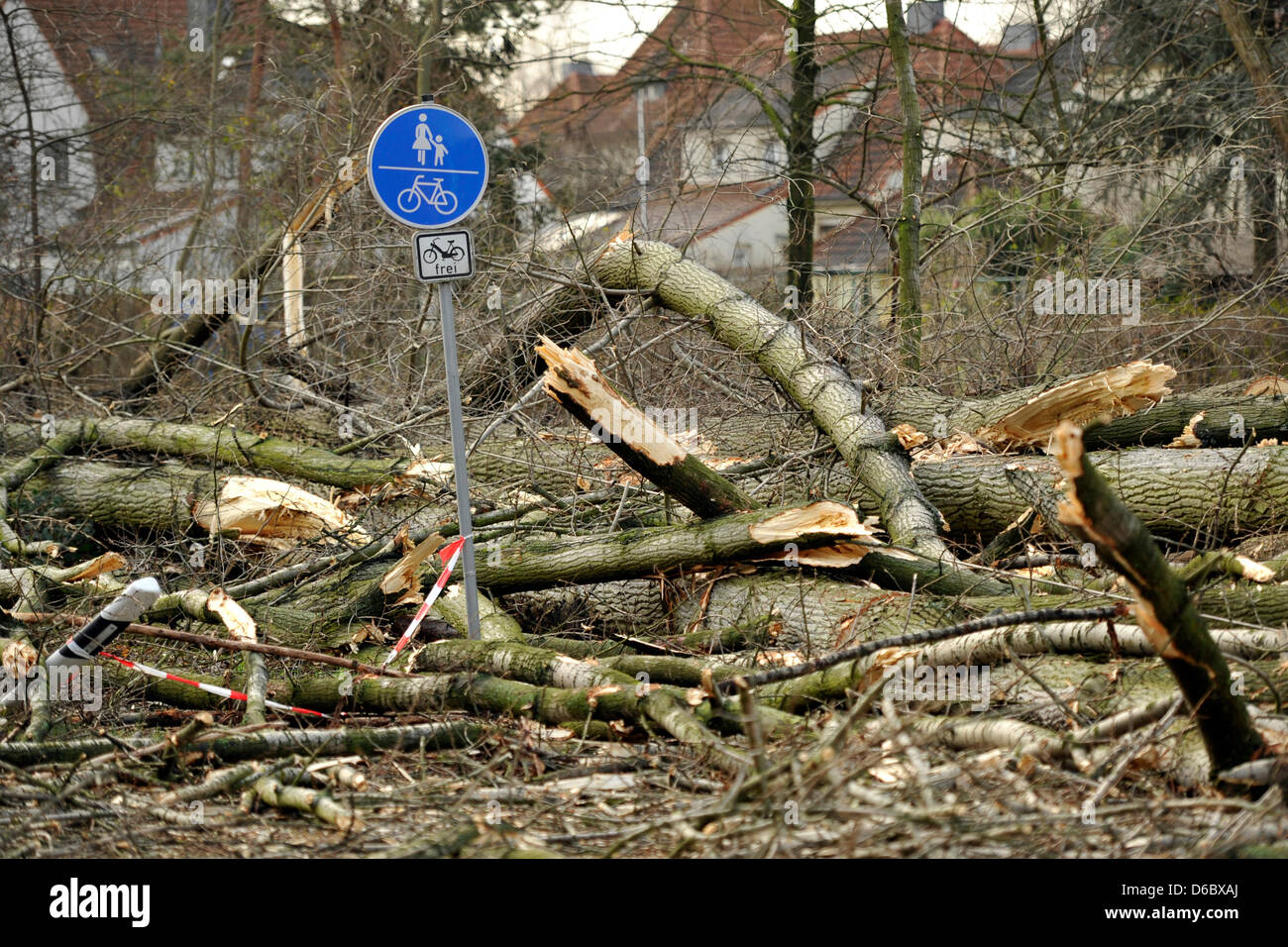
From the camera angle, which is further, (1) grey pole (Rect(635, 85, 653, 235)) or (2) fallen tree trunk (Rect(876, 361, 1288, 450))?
(1) grey pole (Rect(635, 85, 653, 235))

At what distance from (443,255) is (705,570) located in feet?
6.47

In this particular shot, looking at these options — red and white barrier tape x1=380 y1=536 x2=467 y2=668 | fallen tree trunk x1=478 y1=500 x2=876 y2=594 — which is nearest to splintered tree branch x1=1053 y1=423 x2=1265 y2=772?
fallen tree trunk x1=478 y1=500 x2=876 y2=594

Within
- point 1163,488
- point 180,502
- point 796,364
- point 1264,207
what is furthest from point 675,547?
point 1264,207

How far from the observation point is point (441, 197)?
5.06m

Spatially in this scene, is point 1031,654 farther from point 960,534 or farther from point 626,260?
point 626,260

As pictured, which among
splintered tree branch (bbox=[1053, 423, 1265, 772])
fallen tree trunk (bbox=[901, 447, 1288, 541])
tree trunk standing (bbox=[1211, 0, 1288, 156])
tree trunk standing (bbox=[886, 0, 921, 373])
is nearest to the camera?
splintered tree branch (bbox=[1053, 423, 1265, 772])

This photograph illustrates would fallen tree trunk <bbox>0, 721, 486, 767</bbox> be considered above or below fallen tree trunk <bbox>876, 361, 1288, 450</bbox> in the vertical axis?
below

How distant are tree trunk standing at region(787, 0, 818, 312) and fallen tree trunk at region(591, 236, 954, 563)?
406 cm

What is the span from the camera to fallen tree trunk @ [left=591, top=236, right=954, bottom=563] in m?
5.77

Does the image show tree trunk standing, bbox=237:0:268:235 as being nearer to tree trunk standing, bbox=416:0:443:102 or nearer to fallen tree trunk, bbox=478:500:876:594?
tree trunk standing, bbox=416:0:443:102

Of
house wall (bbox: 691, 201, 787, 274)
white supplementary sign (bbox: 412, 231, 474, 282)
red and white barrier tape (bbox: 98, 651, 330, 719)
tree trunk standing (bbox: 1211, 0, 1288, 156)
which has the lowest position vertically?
red and white barrier tape (bbox: 98, 651, 330, 719)

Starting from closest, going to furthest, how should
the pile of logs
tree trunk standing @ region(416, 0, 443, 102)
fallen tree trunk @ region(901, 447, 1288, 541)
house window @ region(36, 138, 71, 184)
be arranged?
1. the pile of logs
2. fallen tree trunk @ region(901, 447, 1288, 541)
3. tree trunk standing @ region(416, 0, 443, 102)
4. house window @ region(36, 138, 71, 184)
